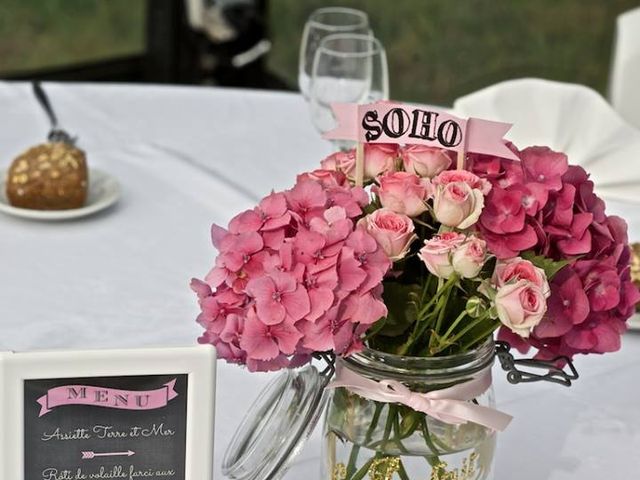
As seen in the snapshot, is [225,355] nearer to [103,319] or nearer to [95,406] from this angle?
[95,406]

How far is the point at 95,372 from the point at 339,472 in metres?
0.24

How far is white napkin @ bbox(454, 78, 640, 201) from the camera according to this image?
1.64 m

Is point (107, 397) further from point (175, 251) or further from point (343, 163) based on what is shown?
point (175, 251)

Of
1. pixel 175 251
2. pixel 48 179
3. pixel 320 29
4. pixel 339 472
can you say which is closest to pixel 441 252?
pixel 339 472

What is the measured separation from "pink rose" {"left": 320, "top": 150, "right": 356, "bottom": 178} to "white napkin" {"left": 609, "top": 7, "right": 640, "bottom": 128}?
1328 mm

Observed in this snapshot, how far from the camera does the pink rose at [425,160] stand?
876 mm

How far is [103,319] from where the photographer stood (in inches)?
51.0

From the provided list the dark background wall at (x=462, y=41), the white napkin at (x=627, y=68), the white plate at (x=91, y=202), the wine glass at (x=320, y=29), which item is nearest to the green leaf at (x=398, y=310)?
the white plate at (x=91, y=202)

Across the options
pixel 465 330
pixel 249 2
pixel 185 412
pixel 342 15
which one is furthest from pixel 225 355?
pixel 249 2

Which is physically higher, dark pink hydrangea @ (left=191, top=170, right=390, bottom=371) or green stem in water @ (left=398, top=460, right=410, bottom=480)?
dark pink hydrangea @ (left=191, top=170, right=390, bottom=371)

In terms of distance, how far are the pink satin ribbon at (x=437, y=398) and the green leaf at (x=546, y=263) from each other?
0.32 ft

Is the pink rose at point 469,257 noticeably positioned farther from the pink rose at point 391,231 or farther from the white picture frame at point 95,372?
the white picture frame at point 95,372

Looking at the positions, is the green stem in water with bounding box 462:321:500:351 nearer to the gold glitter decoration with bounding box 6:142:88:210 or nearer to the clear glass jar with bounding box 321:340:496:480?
the clear glass jar with bounding box 321:340:496:480

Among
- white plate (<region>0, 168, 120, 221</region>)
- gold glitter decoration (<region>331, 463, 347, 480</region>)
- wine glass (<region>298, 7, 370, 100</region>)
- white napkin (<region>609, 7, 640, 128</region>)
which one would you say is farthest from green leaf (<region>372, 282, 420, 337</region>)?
white napkin (<region>609, 7, 640, 128</region>)
